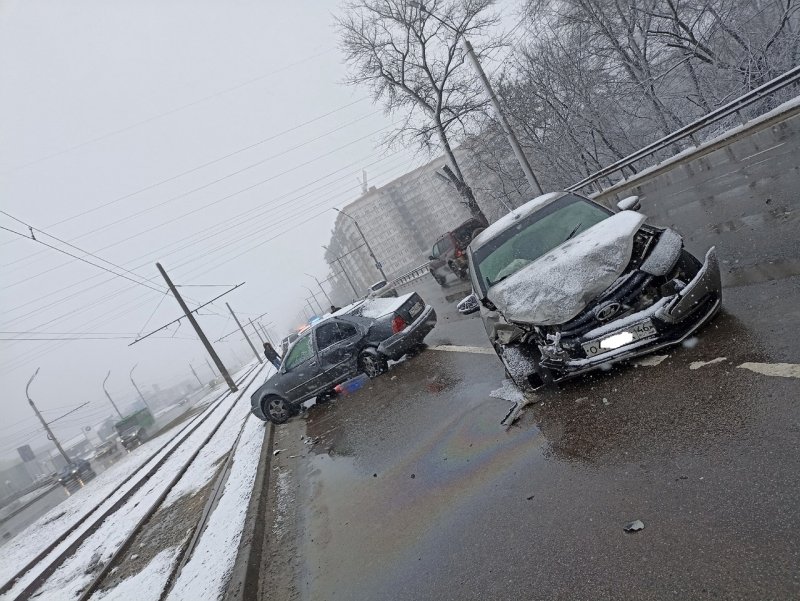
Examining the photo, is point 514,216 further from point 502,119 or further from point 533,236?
point 502,119

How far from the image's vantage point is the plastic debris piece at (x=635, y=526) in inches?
A: 101

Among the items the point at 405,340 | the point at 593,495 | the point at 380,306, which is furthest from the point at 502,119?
the point at 593,495

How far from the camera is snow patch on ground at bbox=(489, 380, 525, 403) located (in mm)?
4991

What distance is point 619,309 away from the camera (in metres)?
3.90

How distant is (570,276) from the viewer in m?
4.21

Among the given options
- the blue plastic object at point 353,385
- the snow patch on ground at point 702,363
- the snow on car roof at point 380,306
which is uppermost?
the snow on car roof at point 380,306

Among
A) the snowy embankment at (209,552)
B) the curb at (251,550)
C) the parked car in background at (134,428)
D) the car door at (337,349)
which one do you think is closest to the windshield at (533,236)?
the curb at (251,550)

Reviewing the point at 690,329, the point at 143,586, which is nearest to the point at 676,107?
the point at 690,329

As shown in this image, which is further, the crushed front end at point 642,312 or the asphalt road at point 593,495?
the crushed front end at point 642,312

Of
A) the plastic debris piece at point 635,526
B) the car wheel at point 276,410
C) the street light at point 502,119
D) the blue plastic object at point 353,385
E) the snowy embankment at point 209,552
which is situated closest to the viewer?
the plastic debris piece at point 635,526

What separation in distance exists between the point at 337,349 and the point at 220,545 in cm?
483

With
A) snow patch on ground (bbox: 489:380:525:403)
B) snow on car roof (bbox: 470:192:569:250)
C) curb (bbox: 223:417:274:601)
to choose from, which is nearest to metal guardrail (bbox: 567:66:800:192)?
snow on car roof (bbox: 470:192:569:250)

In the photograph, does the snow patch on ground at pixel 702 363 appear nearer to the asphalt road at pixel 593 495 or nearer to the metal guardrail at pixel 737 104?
the asphalt road at pixel 593 495

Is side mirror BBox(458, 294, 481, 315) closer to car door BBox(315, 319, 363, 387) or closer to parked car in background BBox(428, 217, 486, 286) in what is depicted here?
car door BBox(315, 319, 363, 387)
